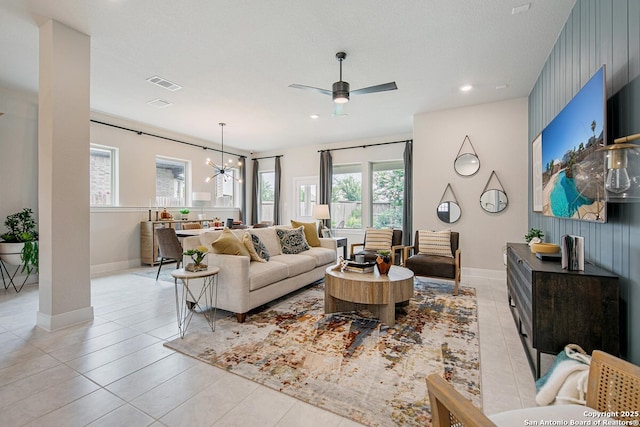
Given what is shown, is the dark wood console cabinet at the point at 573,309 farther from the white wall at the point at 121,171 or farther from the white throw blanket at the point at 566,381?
the white wall at the point at 121,171

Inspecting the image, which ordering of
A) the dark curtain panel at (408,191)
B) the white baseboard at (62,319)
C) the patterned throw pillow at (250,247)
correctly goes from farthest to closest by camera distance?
the dark curtain panel at (408,191) → the patterned throw pillow at (250,247) → the white baseboard at (62,319)

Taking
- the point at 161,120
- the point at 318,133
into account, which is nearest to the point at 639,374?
the point at 318,133

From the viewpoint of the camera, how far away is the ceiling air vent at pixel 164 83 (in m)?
4.07

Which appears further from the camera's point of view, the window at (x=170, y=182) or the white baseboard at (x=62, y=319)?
the window at (x=170, y=182)

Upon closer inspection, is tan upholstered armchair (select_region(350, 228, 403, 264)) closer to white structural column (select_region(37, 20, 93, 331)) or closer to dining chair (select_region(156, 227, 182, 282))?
dining chair (select_region(156, 227, 182, 282))

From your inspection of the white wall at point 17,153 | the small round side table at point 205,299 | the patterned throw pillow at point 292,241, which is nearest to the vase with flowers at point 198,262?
the small round side table at point 205,299

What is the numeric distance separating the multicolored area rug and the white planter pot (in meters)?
3.15

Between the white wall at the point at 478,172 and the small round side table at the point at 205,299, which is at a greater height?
the white wall at the point at 478,172

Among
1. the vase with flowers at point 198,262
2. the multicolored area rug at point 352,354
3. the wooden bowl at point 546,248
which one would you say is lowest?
the multicolored area rug at point 352,354

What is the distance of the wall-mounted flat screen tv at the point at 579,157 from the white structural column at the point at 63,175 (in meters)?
4.33

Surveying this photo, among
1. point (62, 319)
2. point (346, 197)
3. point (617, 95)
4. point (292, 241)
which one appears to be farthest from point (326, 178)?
point (617, 95)

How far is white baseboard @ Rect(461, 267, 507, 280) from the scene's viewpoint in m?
4.86

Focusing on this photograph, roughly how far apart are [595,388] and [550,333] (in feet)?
3.05

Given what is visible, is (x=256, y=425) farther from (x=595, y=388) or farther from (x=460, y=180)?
(x=460, y=180)
